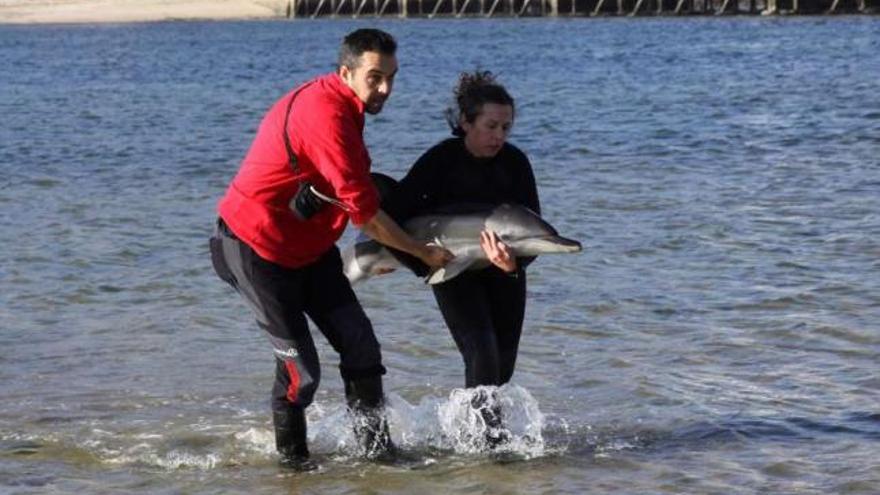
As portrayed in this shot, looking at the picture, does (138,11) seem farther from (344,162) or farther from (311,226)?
(344,162)

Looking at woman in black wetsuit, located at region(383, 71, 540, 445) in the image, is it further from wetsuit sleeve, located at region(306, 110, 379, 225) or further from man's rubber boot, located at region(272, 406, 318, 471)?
man's rubber boot, located at region(272, 406, 318, 471)

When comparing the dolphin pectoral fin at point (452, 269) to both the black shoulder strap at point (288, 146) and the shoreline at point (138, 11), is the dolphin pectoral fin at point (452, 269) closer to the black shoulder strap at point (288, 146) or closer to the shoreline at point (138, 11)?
the black shoulder strap at point (288, 146)

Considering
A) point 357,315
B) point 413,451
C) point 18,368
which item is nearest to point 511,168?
point 357,315

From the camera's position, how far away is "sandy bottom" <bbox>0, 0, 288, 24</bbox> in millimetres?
125188

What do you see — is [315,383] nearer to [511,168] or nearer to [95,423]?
[511,168]

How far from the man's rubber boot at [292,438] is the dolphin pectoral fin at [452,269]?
88 cm

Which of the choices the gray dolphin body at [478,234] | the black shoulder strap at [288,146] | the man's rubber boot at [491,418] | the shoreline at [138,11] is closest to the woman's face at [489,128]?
the gray dolphin body at [478,234]

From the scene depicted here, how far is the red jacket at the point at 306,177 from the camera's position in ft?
21.4

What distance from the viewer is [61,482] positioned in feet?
24.7

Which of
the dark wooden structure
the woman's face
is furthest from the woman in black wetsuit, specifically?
the dark wooden structure

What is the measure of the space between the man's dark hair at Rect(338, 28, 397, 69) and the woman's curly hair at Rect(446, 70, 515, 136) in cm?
45

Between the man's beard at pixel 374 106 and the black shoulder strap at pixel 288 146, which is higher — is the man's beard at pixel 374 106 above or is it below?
above

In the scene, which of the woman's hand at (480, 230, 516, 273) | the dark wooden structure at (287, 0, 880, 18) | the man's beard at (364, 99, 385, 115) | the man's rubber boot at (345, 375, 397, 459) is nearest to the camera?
the man's beard at (364, 99, 385, 115)

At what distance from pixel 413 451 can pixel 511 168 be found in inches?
58.3
